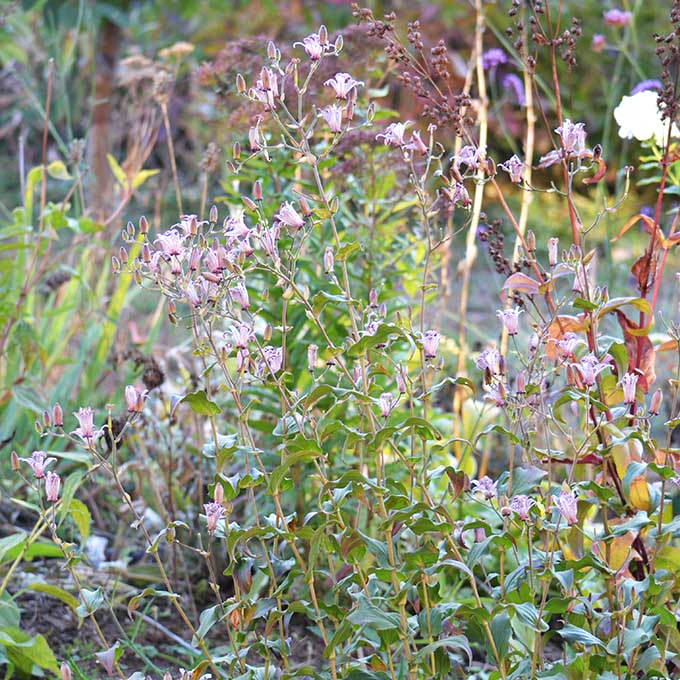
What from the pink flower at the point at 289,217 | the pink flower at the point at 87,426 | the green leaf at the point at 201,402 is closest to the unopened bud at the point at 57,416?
the pink flower at the point at 87,426

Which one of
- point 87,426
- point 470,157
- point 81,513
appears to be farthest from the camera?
point 81,513

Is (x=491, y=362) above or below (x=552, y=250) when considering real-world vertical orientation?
below

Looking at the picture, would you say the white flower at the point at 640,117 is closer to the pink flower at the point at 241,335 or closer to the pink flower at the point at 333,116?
the pink flower at the point at 333,116

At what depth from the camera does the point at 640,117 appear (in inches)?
72.8

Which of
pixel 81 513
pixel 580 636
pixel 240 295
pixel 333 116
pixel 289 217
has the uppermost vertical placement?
pixel 333 116

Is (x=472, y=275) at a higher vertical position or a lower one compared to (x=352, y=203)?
lower

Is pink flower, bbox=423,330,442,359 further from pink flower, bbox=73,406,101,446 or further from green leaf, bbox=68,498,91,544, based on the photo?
green leaf, bbox=68,498,91,544

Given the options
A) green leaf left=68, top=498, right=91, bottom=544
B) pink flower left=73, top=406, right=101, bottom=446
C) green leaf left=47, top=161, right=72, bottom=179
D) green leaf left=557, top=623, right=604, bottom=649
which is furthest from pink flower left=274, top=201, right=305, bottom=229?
green leaf left=47, top=161, right=72, bottom=179

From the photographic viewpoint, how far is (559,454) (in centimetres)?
147

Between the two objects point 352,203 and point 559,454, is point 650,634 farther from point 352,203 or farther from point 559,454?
point 352,203

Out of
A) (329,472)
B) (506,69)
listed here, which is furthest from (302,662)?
(506,69)

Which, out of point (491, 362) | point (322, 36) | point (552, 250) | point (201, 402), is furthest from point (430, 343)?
point (322, 36)

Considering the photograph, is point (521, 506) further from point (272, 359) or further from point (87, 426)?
point (87, 426)

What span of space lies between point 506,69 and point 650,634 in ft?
21.6
